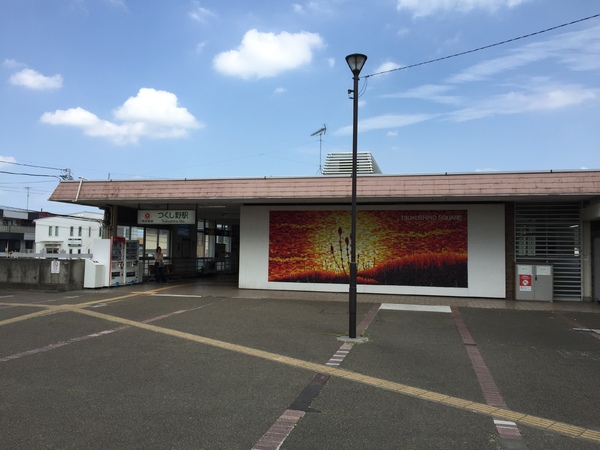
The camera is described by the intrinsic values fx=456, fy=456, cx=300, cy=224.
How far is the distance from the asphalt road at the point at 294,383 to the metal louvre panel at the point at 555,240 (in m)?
4.82

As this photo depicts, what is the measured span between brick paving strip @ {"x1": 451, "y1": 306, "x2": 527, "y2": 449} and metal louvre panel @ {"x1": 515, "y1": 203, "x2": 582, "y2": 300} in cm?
687

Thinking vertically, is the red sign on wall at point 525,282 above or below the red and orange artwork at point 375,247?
below

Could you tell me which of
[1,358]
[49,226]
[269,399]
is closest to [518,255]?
[269,399]

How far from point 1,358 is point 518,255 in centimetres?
1472

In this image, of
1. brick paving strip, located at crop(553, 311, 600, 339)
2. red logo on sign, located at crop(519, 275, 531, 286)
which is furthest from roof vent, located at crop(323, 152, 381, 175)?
brick paving strip, located at crop(553, 311, 600, 339)

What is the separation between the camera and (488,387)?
588cm

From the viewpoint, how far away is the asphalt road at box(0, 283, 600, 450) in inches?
169

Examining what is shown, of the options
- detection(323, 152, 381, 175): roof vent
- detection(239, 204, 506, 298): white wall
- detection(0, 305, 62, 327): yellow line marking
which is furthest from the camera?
detection(323, 152, 381, 175): roof vent

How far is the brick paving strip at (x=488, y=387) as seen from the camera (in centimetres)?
440

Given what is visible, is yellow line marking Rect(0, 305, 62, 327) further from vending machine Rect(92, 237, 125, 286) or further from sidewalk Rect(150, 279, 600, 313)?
sidewalk Rect(150, 279, 600, 313)

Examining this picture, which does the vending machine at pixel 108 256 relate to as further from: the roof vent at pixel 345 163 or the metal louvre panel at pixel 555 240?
the metal louvre panel at pixel 555 240

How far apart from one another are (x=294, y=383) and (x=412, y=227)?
11025mm

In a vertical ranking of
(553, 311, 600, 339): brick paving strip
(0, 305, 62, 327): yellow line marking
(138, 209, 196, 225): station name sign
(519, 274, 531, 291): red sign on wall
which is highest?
(138, 209, 196, 225): station name sign

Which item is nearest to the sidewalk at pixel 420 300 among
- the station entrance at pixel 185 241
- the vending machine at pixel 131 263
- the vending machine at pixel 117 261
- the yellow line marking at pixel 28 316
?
the vending machine at pixel 117 261
